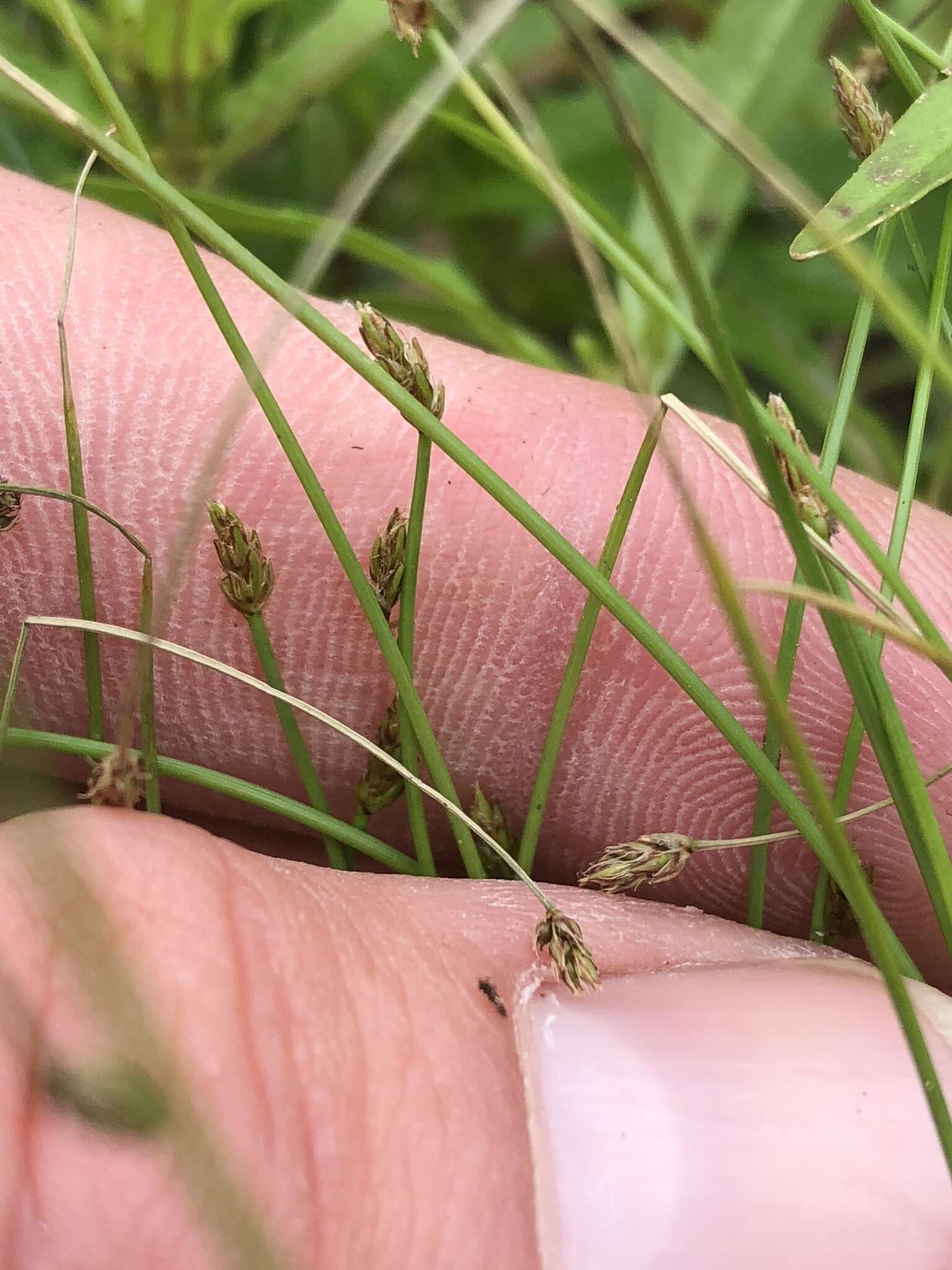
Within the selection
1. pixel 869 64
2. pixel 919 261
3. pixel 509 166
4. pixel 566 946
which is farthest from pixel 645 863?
pixel 509 166

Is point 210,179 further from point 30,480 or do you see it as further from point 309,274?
point 309,274

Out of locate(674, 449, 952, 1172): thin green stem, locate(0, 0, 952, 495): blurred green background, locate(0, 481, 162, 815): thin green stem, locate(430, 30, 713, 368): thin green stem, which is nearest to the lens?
locate(674, 449, 952, 1172): thin green stem

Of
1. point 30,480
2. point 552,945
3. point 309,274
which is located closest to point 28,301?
point 30,480

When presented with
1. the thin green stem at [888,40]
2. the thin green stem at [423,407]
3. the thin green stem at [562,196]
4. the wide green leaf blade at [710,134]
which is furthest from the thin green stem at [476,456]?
the wide green leaf blade at [710,134]

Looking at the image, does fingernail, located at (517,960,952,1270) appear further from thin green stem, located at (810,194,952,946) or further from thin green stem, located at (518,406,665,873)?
thin green stem, located at (810,194,952,946)

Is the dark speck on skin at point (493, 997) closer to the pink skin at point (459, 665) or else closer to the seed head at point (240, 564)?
the pink skin at point (459, 665)

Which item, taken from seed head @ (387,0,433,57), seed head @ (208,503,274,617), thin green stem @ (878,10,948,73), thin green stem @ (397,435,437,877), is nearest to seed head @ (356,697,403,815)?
thin green stem @ (397,435,437,877)

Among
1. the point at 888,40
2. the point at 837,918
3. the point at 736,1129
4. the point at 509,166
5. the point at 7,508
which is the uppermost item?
the point at 509,166

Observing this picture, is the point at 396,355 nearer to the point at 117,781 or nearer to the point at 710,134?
the point at 117,781
